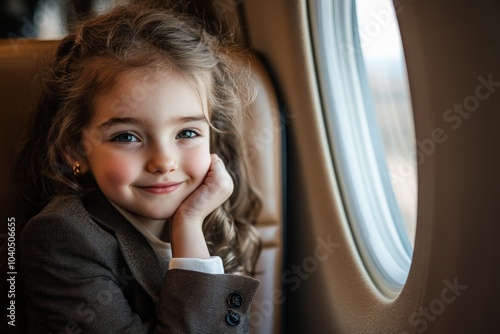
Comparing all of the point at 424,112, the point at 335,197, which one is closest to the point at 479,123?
the point at 424,112

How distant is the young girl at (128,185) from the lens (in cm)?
120

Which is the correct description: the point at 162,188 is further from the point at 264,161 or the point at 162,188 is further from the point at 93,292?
the point at 264,161

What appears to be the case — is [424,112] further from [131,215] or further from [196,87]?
[131,215]

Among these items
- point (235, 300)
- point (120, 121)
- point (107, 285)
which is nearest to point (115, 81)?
point (120, 121)

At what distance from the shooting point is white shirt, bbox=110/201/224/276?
1285mm

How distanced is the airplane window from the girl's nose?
0.53 meters

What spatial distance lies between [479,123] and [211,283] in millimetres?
632

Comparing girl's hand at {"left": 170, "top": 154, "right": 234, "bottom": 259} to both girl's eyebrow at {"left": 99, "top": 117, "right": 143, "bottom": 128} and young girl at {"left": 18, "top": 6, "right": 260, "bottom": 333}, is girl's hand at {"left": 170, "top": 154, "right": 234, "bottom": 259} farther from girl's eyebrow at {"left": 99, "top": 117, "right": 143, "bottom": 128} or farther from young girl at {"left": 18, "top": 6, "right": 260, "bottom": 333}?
girl's eyebrow at {"left": 99, "top": 117, "right": 143, "bottom": 128}

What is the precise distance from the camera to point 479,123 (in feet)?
3.37

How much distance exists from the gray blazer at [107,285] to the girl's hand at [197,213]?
0.24ft

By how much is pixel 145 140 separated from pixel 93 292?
0.34 metres

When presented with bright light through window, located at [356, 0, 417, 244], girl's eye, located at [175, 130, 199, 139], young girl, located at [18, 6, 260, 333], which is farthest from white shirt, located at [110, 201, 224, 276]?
bright light through window, located at [356, 0, 417, 244]

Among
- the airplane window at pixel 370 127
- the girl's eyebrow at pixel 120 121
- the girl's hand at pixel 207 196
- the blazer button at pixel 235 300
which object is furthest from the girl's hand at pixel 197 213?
the airplane window at pixel 370 127

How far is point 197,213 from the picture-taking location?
53.4 inches
